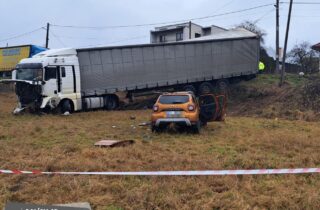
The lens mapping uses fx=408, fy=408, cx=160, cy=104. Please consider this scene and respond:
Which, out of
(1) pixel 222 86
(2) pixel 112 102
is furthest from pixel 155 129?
(1) pixel 222 86

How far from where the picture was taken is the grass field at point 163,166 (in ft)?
19.1

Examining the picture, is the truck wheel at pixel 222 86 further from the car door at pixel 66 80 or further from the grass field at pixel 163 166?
the grass field at pixel 163 166

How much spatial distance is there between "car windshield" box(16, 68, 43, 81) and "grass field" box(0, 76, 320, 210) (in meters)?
6.90

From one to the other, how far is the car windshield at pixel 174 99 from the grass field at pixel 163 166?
3.40 ft

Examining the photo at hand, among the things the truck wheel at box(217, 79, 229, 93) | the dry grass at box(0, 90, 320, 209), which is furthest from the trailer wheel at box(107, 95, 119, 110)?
the dry grass at box(0, 90, 320, 209)

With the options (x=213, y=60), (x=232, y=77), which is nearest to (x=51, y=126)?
(x=213, y=60)

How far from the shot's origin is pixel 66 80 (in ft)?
69.3

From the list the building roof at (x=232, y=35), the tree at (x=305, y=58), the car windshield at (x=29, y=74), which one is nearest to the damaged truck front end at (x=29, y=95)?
the car windshield at (x=29, y=74)

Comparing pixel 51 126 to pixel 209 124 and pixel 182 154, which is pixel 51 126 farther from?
pixel 182 154

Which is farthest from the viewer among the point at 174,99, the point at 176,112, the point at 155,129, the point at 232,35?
the point at 232,35

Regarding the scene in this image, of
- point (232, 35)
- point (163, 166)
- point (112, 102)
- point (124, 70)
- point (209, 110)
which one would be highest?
point (232, 35)

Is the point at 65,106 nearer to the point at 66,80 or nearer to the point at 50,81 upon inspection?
the point at 66,80

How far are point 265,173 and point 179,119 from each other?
234 inches

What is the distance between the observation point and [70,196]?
19.7ft
